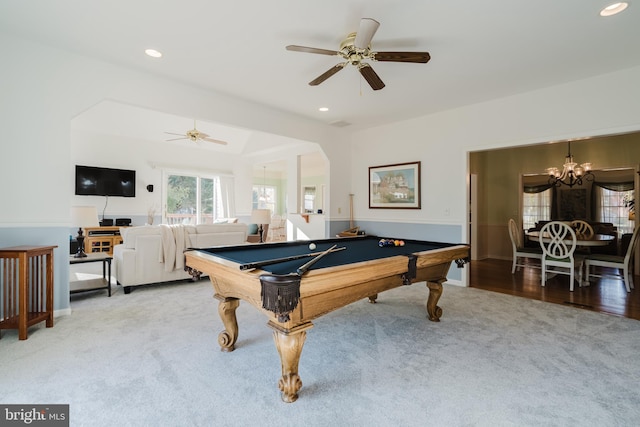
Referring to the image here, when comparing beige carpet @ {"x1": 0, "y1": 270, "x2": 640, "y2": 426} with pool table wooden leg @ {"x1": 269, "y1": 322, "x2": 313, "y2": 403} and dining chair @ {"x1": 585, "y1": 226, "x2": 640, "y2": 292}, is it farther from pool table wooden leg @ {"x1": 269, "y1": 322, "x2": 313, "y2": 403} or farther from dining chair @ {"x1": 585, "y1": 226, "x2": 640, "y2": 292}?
dining chair @ {"x1": 585, "y1": 226, "x2": 640, "y2": 292}

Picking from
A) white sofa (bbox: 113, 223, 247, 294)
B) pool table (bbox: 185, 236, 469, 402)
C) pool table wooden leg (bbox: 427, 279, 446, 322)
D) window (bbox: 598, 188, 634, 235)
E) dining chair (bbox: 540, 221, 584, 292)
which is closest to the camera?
pool table (bbox: 185, 236, 469, 402)

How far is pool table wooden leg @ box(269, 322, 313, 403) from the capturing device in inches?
66.0

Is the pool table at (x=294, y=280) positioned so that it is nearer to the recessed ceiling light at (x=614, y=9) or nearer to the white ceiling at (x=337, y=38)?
the white ceiling at (x=337, y=38)

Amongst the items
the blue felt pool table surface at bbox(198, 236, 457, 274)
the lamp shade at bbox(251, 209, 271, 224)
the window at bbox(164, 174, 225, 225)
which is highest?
the window at bbox(164, 174, 225, 225)

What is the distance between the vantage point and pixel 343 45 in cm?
250

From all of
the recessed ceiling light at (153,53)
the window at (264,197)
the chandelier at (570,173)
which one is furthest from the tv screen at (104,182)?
the chandelier at (570,173)

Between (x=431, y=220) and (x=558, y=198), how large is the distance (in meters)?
4.17

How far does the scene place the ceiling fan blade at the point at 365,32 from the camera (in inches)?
81.4

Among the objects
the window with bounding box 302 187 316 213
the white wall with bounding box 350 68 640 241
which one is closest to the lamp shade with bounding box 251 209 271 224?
the white wall with bounding box 350 68 640 241

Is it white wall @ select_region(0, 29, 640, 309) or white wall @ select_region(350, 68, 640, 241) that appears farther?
white wall @ select_region(350, 68, 640, 241)

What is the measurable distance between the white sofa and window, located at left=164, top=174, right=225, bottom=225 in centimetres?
378

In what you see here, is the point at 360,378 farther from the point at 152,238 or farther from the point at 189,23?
the point at 152,238

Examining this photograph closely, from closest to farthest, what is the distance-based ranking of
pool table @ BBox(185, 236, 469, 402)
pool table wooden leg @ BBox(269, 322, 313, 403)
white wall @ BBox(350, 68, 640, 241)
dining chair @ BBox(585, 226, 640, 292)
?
pool table @ BBox(185, 236, 469, 402)
pool table wooden leg @ BBox(269, 322, 313, 403)
white wall @ BBox(350, 68, 640, 241)
dining chair @ BBox(585, 226, 640, 292)

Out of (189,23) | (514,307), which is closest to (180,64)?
(189,23)
